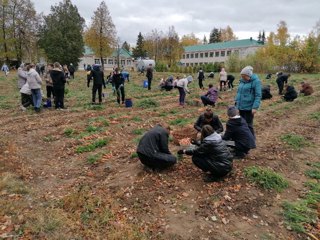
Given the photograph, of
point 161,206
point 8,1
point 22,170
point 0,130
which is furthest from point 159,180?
point 8,1

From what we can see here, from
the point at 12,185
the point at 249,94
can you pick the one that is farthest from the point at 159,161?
the point at 12,185

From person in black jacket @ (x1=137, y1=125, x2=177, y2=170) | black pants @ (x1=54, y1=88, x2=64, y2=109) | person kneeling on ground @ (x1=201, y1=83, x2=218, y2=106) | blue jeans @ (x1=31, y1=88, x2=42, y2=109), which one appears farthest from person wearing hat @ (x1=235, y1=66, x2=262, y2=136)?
blue jeans @ (x1=31, y1=88, x2=42, y2=109)

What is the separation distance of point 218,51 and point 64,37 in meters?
44.1

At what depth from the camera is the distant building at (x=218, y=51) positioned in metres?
69.8

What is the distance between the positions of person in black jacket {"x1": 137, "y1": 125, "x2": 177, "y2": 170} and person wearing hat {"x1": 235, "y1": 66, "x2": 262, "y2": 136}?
210cm

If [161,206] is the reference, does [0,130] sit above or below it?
above

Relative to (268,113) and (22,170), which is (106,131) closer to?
(22,170)

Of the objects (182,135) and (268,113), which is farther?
(268,113)

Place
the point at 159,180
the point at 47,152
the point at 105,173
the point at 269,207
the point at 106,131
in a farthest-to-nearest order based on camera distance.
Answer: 1. the point at 106,131
2. the point at 47,152
3. the point at 105,173
4. the point at 159,180
5. the point at 269,207

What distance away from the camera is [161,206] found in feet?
16.6

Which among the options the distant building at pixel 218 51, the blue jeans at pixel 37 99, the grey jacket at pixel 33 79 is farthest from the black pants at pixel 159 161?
the distant building at pixel 218 51

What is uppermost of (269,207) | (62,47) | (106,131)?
(62,47)

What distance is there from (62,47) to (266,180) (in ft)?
144

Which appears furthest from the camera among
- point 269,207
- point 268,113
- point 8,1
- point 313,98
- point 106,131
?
point 8,1
